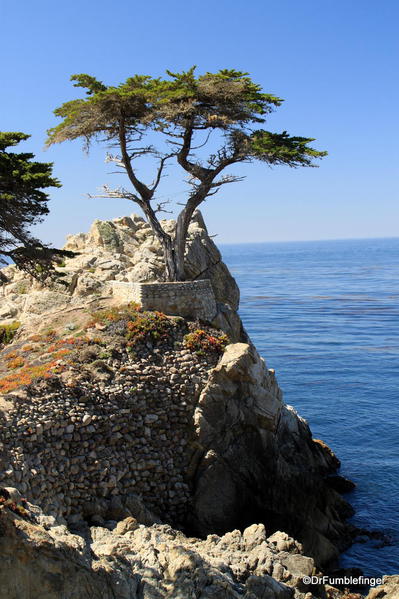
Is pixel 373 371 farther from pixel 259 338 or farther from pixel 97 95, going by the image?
pixel 97 95

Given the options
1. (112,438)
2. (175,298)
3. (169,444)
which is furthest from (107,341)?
(169,444)

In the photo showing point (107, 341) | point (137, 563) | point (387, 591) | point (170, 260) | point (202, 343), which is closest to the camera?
point (137, 563)

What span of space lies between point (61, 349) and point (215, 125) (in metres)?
13.6

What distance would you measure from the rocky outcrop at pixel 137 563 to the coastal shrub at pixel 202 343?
829cm

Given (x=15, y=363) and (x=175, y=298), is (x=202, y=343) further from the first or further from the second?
(x=15, y=363)

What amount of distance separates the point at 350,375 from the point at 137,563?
3471 centimetres

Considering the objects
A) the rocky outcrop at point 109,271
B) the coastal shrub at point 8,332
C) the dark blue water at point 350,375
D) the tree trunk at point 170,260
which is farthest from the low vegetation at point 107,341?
the dark blue water at point 350,375

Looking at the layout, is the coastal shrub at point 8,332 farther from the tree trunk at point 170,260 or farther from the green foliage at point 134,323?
the tree trunk at point 170,260

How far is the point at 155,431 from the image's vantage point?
971 inches

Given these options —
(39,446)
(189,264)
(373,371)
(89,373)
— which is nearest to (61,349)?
(89,373)

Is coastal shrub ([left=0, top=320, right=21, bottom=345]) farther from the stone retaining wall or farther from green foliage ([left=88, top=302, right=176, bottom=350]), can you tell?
the stone retaining wall

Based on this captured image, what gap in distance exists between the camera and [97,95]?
92.5 ft

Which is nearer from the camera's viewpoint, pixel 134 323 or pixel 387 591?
pixel 387 591

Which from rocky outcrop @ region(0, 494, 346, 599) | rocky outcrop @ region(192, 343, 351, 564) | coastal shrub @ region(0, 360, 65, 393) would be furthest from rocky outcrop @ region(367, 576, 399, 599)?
coastal shrub @ region(0, 360, 65, 393)
